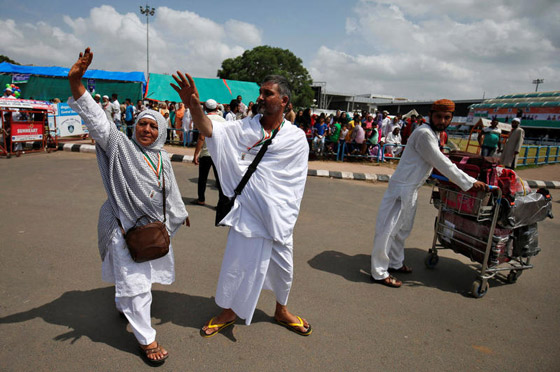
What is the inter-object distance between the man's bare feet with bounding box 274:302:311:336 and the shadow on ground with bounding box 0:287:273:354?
12cm

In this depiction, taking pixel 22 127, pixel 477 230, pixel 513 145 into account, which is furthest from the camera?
pixel 513 145

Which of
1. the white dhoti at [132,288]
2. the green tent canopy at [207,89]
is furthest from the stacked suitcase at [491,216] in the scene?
the green tent canopy at [207,89]

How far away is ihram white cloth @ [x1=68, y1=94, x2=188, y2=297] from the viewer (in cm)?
235

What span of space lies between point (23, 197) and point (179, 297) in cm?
449

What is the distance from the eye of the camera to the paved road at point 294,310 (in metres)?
2.54

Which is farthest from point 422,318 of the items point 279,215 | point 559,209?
point 559,209

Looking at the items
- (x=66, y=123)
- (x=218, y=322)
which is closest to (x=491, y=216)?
(x=218, y=322)

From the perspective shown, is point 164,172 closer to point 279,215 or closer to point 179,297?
point 279,215

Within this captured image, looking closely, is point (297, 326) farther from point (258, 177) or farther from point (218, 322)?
point (258, 177)

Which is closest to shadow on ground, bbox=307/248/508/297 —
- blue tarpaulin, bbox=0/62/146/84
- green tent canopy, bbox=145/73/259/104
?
green tent canopy, bbox=145/73/259/104

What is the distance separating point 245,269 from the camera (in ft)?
8.85

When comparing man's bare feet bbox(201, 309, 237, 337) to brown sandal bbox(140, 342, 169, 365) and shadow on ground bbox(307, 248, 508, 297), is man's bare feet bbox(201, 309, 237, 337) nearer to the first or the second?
brown sandal bbox(140, 342, 169, 365)

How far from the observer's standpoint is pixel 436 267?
447cm

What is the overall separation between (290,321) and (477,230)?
7.76 feet
